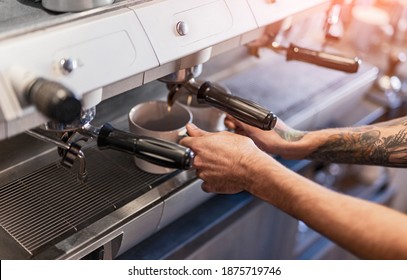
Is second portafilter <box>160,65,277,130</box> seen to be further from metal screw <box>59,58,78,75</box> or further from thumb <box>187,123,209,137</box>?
metal screw <box>59,58,78,75</box>

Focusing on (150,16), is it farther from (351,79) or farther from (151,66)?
(351,79)

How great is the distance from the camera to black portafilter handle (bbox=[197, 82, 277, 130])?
0.71 m

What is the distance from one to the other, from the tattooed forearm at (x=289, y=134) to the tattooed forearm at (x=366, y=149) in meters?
0.04

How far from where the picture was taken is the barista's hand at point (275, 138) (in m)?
0.85

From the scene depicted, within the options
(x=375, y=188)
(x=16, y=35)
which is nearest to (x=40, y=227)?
(x=16, y=35)

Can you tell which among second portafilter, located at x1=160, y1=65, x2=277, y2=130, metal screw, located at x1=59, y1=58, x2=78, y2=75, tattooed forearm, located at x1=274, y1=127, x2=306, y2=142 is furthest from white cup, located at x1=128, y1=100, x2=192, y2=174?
metal screw, located at x1=59, y1=58, x2=78, y2=75

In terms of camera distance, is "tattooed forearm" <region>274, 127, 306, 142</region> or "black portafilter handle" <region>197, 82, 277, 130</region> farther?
"tattooed forearm" <region>274, 127, 306, 142</region>

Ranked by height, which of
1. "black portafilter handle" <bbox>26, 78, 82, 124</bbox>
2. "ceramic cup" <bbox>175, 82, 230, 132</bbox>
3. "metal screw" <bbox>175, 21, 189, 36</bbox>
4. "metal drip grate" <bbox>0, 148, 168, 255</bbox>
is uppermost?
"metal screw" <bbox>175, 21, 189, 36</bbox>

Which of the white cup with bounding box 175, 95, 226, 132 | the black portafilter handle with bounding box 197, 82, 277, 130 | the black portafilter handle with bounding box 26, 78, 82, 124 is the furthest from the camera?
the white cup with bounding box 175, 95, 226, 132

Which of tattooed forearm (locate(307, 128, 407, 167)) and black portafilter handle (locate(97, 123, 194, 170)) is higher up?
black portafilter handle (locate(97, 123, 194, 170))

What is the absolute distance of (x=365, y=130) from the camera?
34.3 inches

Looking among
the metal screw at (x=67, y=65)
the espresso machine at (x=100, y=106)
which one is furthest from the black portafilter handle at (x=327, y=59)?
the metal screw at (x=67, y=65)

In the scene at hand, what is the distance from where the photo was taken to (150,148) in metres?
0.62
